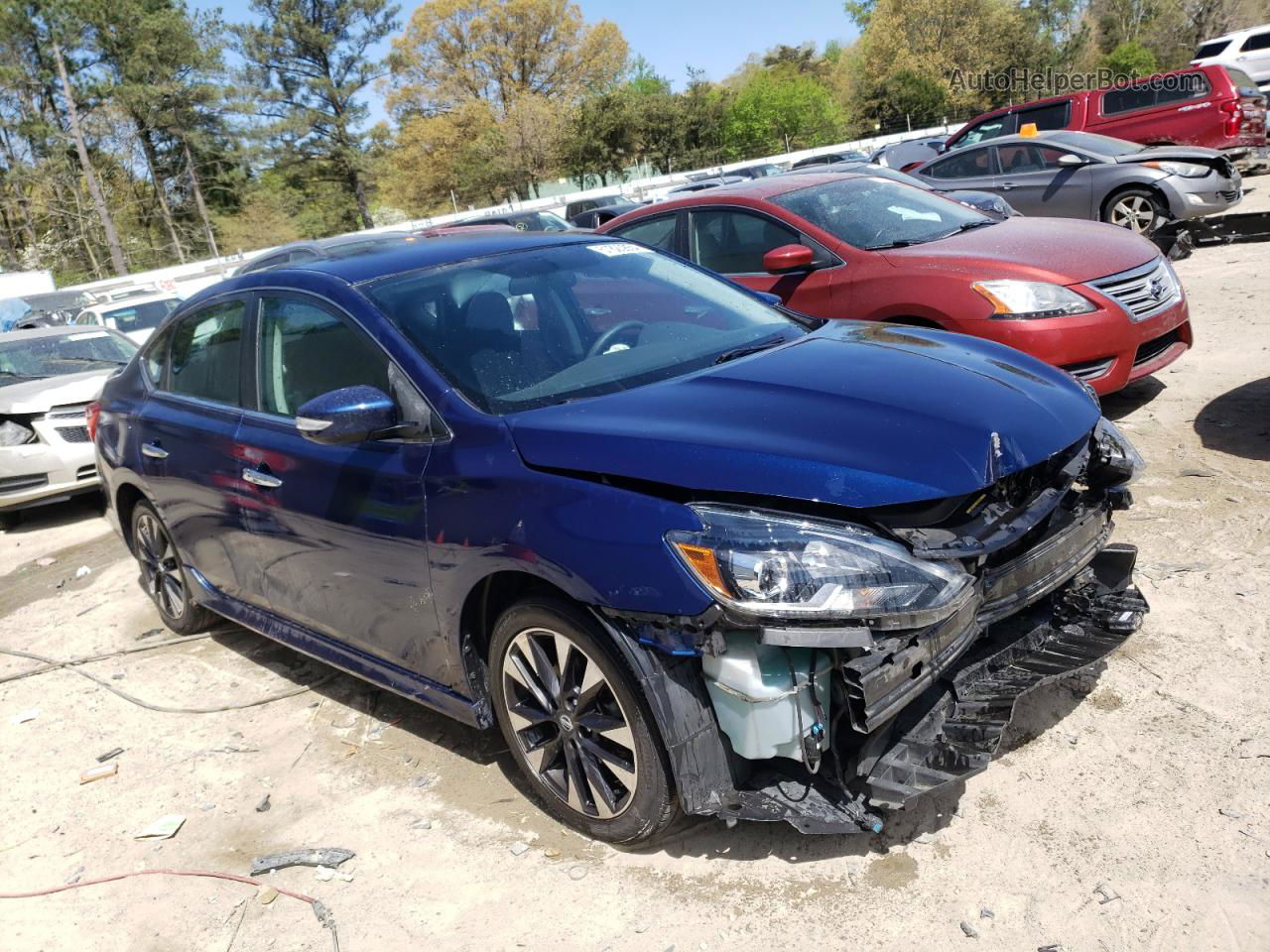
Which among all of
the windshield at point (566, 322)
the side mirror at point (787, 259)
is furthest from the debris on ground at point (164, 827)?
the side mirror at point (787, 259)

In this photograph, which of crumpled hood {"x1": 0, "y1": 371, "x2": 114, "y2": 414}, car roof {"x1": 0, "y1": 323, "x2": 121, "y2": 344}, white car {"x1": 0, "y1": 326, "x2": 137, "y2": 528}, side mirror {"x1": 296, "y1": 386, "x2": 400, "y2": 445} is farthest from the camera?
car roof {"x1": 0, "y1": 323, "x2": 121, "y2": 344}

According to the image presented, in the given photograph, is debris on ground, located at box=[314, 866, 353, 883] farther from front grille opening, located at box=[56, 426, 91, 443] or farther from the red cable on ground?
front grille opening, located at box=[56, 426, 91, 443]

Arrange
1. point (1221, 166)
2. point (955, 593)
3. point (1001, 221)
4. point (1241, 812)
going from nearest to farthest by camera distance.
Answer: point (955, 593) < point (1241, 812) < point (1001, 221) < point (1221, 166)

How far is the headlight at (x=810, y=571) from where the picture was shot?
247cm

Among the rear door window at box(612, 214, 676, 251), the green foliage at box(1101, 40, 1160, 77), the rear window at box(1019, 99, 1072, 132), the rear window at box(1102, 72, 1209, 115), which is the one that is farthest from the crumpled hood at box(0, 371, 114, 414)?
the green foliage at box(1101, 40, 1160, 77)

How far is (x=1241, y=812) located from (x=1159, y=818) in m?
0.21

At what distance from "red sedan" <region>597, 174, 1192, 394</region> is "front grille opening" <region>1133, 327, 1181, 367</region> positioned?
0.01 meters

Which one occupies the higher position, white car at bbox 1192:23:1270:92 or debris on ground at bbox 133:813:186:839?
white car at bbox 1192:23:1270:92

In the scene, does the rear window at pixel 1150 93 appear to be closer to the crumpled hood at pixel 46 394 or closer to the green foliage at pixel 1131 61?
the crumpled hood at pixel 46 394

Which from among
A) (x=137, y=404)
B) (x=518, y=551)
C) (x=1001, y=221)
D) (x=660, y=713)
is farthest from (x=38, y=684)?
(x=1001, y=221)

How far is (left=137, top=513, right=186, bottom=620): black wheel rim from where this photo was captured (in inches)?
200

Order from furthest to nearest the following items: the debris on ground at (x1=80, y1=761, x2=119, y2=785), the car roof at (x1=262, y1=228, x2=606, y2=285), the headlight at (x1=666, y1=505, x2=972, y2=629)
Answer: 1. the debris on ground at (x1=80, y1=761, x2=119, y2=785)
2. the car roof at (x1=262, y1=228, x2=606, y2=285)
3. the headlight at (x1=666, y1=505, x2=972, y2=629)

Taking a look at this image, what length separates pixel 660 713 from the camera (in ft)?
8.64

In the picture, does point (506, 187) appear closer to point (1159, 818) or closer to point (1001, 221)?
point (1001, 221)
